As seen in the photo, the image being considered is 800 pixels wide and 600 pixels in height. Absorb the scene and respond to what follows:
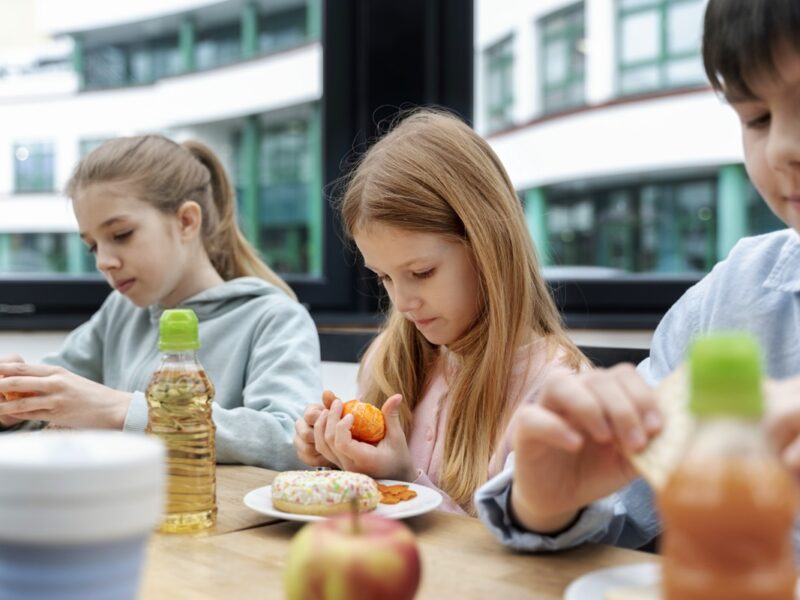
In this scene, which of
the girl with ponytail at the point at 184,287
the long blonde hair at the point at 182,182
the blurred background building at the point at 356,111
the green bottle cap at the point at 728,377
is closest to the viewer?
the green bottle cap at the point at 728,377

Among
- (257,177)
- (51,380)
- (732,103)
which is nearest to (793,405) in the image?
(732,103)

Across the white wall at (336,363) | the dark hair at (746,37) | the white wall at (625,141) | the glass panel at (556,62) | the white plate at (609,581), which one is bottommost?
the white wall at (336,363)

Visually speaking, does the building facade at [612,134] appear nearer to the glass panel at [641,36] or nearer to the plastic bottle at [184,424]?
the glass panel at [641,36]

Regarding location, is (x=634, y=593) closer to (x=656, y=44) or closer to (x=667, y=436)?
(x=667, y=436)

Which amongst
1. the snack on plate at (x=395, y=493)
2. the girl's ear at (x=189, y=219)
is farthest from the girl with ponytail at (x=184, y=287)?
the snack on plate at (x=395, y=493)

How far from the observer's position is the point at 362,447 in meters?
1.10

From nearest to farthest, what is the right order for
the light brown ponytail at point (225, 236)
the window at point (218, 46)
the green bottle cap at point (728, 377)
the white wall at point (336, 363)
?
the green bottle cap at point (728, 377) → the light brown ponytail at point (225, 236) → the white wall at point (336, 363) → the window at point (218, 46)

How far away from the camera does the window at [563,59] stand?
249 cm

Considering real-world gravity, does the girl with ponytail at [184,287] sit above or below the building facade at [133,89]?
below

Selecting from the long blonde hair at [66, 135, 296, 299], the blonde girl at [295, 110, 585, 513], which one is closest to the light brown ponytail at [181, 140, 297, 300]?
the long blonde hair at [66, 135, 296, 299]

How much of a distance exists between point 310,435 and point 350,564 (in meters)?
0.64

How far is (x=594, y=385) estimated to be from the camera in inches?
24.0

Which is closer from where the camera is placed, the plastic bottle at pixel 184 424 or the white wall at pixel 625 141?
the plastic bottle at pixel 184 424

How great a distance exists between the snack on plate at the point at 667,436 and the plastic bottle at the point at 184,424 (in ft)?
1.53
